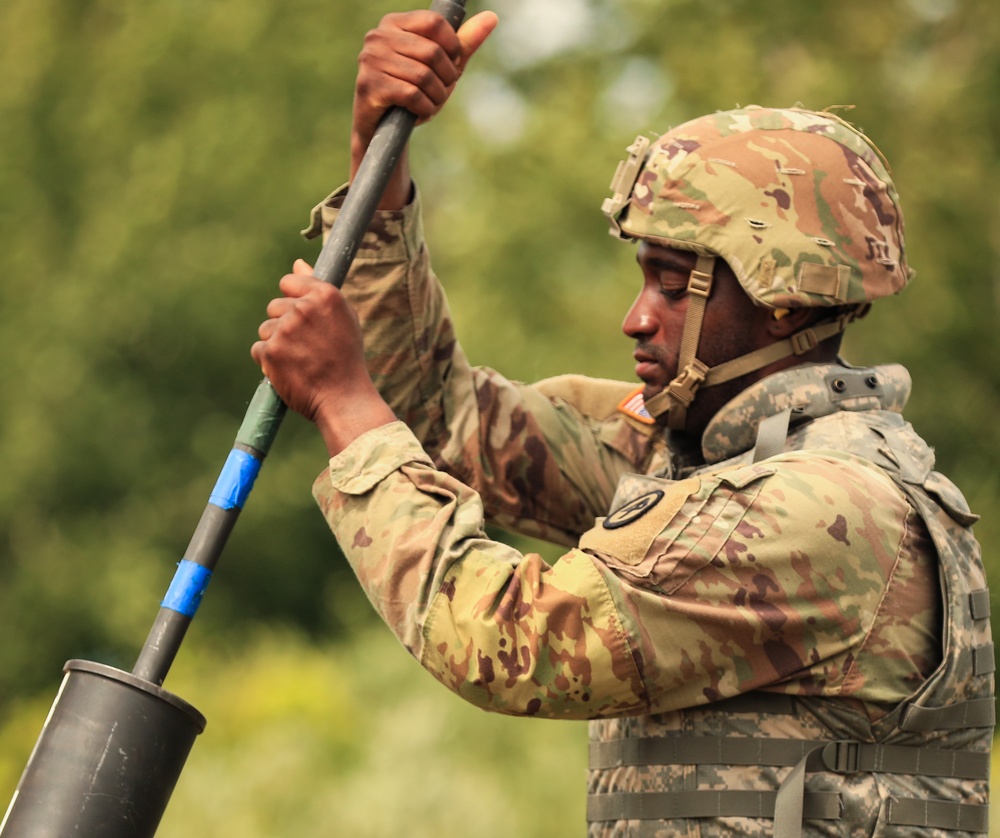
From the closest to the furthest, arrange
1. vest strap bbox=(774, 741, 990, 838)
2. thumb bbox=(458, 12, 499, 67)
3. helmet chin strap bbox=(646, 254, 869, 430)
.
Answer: vest strap bbox=(774, 741, 990, 838), thumb bbox=(458, 12, 499, 67), helmet chin strap bbox=(646, 254, 869, 430)

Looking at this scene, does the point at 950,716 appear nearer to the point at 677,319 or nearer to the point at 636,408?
the point at 677,319

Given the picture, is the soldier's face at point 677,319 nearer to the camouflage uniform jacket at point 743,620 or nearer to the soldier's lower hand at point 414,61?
the camouflage uniform jacket at point 743,620

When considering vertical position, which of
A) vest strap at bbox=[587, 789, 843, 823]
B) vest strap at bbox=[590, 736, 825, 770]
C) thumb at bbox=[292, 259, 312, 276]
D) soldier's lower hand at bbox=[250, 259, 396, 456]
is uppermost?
thumb at bbox=[292, 259, 312, 276]

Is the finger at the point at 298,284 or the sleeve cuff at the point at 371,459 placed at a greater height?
the finger at the point at 298,284

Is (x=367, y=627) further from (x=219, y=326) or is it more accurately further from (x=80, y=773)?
(x=80, y=773)

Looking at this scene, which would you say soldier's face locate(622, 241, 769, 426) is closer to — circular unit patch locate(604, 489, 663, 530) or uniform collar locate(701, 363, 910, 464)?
uniform collar locate(701, 363, 910, 464)

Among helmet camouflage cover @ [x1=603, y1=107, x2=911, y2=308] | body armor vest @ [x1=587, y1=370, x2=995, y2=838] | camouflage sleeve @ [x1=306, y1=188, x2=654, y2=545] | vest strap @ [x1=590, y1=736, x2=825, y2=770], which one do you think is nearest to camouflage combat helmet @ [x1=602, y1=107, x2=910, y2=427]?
helmet camouflage cover @ [x1=603, y1=107, x2=911, y2=308]

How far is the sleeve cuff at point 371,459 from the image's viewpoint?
12.2 feet

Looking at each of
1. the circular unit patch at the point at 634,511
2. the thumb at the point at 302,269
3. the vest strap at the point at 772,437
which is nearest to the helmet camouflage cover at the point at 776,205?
the vest strap at the point at 772,437

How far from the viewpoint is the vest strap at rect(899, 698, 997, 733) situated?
3.75 metres

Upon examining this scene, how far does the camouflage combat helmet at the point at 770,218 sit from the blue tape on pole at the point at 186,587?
4.14 ft

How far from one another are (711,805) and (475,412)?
1.37 meters

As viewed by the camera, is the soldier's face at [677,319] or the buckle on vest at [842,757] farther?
the soldier's face at [677,319]

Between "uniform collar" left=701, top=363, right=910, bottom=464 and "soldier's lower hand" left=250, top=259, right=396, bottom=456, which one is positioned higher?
"uniform collar" left=701, top=363, right=910, bottom=464
